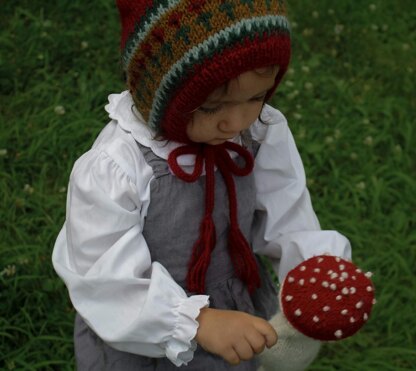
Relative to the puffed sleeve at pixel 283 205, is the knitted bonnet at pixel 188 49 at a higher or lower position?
higher

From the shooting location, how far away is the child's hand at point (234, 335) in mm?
1449

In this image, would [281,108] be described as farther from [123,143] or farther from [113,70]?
[123,143]

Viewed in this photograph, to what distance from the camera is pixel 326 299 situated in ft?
4.70

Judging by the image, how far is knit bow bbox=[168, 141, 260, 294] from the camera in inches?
63.3

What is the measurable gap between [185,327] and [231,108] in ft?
1.48

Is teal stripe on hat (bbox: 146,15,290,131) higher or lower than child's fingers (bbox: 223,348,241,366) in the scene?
higher

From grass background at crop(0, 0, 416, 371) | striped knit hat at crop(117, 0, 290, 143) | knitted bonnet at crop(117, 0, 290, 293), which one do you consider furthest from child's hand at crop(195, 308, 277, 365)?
grass background at crop(0, 0, 416, 371)

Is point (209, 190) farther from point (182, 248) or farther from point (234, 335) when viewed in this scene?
point (234, 335)

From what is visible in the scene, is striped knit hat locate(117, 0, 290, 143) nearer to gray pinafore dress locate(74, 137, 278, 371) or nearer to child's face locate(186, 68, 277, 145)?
child's face locate(186, 68, 277, 145)

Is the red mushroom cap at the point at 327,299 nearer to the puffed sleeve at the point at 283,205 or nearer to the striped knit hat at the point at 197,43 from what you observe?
the puffed sleeve at the point at 283,205

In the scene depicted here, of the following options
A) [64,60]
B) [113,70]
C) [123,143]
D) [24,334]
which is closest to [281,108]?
[113,70]

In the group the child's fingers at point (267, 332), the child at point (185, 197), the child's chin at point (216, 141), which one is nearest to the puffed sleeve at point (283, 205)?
the child at point (185, 197)

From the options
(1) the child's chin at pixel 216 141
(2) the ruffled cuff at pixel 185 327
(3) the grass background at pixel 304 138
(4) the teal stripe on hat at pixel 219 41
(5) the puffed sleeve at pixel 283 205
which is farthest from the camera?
(3) the grass background at pixel 304 138

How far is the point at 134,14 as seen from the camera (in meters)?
1.44
